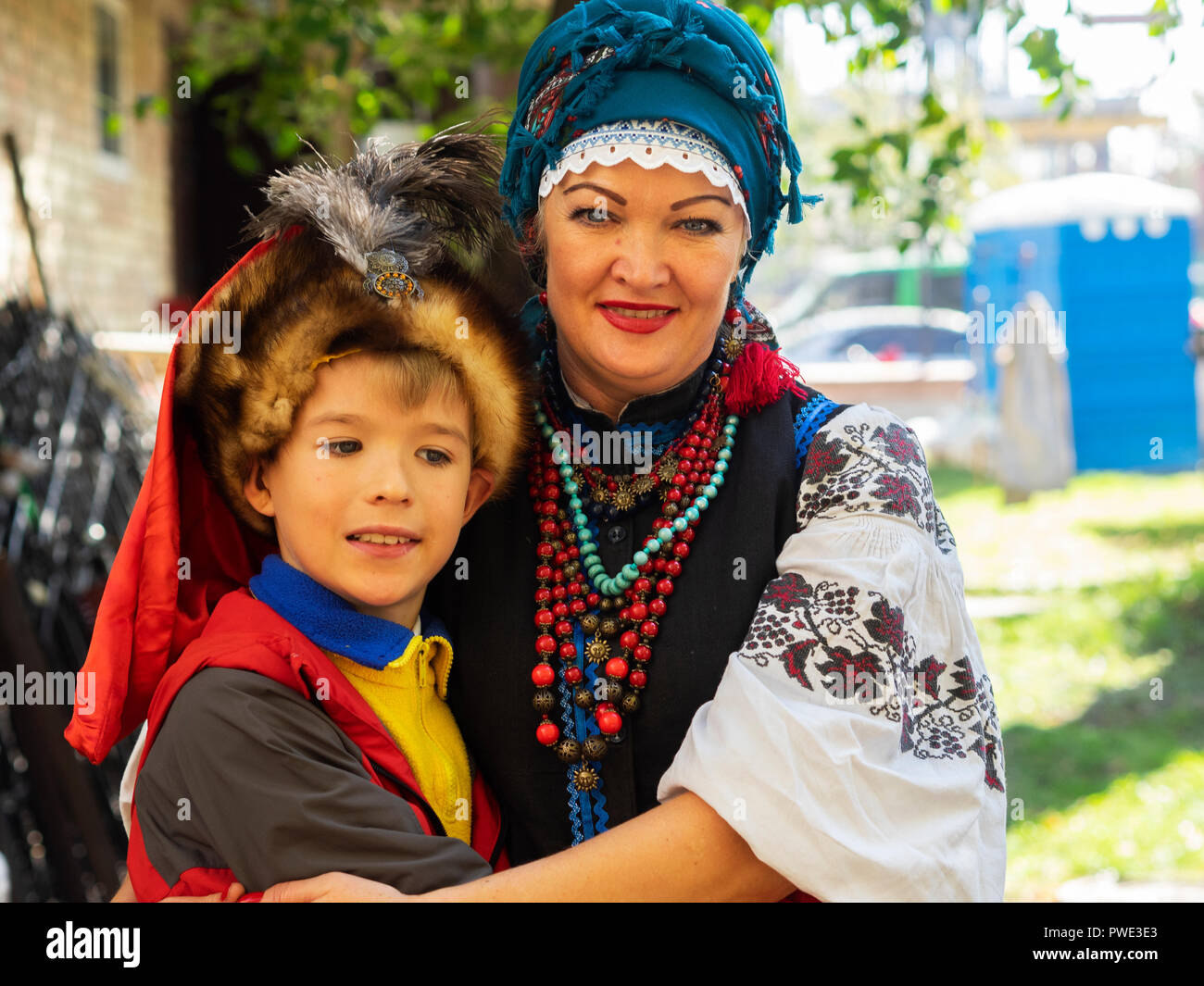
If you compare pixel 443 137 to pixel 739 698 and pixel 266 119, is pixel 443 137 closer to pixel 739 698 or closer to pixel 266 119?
pixel 739 698

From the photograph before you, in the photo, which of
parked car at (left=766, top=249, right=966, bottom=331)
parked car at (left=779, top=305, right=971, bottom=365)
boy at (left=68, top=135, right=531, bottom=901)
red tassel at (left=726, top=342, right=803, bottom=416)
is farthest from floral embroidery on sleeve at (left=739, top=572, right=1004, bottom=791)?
parked car at (left=766, top=249, right=966, bottom=331)

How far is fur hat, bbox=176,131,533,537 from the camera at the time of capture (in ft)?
6.17

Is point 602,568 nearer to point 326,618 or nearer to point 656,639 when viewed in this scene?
point 656,639

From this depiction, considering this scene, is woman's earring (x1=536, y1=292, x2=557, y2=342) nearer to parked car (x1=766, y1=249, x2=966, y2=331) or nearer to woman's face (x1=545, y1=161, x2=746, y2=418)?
woman's face (x1=545, y1=161, x2=746, y2=418)

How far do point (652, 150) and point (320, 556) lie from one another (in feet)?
2.74

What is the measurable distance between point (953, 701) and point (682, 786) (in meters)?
0.48

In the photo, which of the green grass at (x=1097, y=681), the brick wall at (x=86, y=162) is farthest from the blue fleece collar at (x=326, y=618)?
the brick wall at (x=86, y=162)

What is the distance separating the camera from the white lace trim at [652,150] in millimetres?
1930

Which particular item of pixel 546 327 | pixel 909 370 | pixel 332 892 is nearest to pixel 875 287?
pixel 909 370

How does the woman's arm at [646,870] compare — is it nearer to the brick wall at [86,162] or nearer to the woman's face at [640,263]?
the woman's face at [640,263]

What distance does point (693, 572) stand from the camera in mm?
2006

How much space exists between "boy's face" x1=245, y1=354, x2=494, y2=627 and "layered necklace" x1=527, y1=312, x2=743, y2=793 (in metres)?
0.26

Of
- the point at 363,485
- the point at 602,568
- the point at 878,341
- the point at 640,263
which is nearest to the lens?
the point at 363,485

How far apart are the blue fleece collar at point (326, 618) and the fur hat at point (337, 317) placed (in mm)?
185
